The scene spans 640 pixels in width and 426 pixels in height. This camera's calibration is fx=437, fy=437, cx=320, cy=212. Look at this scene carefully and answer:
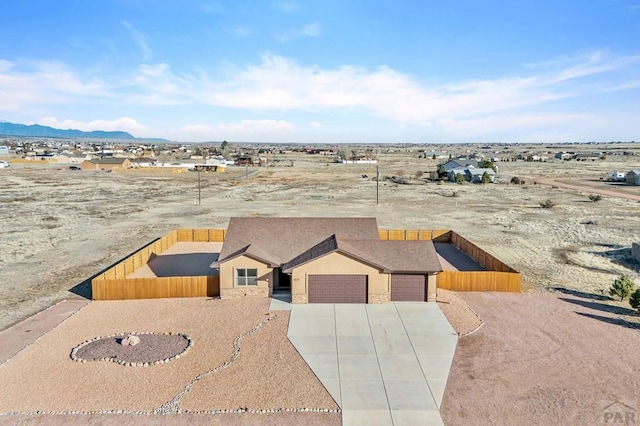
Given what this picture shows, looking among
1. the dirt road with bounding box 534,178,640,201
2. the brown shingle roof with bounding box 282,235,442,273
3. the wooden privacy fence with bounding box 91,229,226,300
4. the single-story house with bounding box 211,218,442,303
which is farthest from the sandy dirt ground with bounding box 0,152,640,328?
the single-story house with bounding box 211,218,442,303

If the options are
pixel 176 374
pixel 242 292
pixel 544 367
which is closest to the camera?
pixel 176 374

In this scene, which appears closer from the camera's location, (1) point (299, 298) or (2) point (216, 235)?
(1) point (299, 298)

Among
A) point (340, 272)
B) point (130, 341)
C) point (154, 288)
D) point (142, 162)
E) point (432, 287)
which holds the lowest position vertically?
point (130, 341)

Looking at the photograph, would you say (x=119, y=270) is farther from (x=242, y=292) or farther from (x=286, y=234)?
(x=286, y=234)

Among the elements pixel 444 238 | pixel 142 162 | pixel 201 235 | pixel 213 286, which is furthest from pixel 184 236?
pixel 142 162

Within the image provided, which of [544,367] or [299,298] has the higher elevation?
[299,298]

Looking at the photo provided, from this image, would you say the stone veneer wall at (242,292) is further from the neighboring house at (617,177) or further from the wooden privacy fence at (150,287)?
the neighboring house at (617,177)
